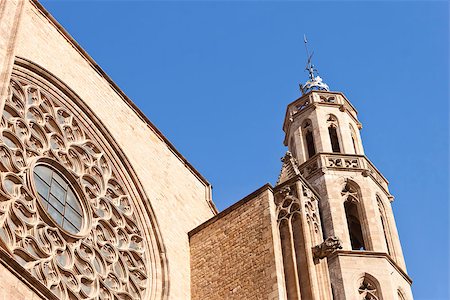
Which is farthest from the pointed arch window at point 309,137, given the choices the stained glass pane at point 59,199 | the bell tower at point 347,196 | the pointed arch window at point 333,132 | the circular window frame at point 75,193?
the stained glass pane at point 59,199

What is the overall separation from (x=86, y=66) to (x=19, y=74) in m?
1.78

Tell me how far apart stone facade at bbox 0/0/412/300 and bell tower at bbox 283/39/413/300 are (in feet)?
0.08

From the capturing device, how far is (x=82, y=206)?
33.8 ft

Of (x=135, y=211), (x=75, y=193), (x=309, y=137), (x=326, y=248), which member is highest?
(x=309, y=137)

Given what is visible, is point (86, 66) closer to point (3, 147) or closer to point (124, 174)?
point (124, 174)

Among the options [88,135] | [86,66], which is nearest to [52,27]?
[86,66]

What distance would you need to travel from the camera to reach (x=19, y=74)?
9.92 metres

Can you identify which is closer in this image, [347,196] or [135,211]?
[135,211]

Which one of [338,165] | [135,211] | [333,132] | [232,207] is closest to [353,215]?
[338,165]

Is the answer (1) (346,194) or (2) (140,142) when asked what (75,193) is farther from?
(1) (346,194)

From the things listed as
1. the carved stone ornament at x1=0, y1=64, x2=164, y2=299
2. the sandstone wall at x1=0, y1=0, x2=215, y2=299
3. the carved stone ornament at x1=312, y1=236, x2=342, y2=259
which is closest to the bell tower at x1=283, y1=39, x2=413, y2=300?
the carved stone ornament at x1=312, y1=236, x2=342, y2=259

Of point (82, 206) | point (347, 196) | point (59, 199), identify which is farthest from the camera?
point (347, 196)

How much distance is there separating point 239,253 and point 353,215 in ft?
10.3

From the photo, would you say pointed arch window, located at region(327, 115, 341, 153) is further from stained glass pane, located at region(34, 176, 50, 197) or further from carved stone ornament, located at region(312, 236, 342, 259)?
stained glass pane, located at region(34, 176, 50, 197)
